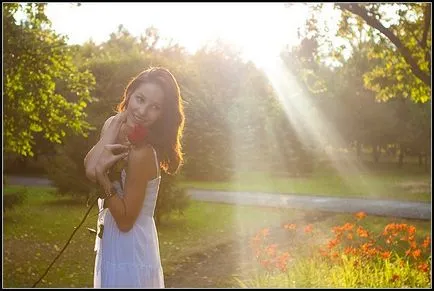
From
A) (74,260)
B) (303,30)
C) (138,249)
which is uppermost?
(303,30)

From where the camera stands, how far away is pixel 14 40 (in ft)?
24.5

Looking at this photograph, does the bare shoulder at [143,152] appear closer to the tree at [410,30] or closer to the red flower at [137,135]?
the red flower at [137,135]

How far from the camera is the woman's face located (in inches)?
87.5

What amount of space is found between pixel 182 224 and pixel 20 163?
301 centimetres

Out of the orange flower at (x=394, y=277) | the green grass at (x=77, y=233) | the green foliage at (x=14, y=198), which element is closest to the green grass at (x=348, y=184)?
the green grass at (x=77, y=233)

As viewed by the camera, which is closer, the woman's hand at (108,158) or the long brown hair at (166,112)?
the woman's hand at (108,158)

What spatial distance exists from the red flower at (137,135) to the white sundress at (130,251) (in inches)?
7.0

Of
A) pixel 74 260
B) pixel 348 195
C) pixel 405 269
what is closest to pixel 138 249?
pixel 405 269

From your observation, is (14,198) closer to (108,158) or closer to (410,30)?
(410,30)

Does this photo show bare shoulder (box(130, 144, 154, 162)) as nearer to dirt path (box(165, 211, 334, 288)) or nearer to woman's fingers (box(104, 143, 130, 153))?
woman's fingers (box(104, 143, 130, 153))

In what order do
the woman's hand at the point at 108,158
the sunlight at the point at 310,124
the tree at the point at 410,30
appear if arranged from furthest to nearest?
the sunlight at the point at 310,124 → the tree at the point at 410,30 → the woman's hand at the point at 108,158

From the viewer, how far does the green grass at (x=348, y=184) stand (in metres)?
15.4

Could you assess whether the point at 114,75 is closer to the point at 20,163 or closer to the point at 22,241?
the point at 20,163

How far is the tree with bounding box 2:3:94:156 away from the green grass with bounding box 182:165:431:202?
15.2 ft
